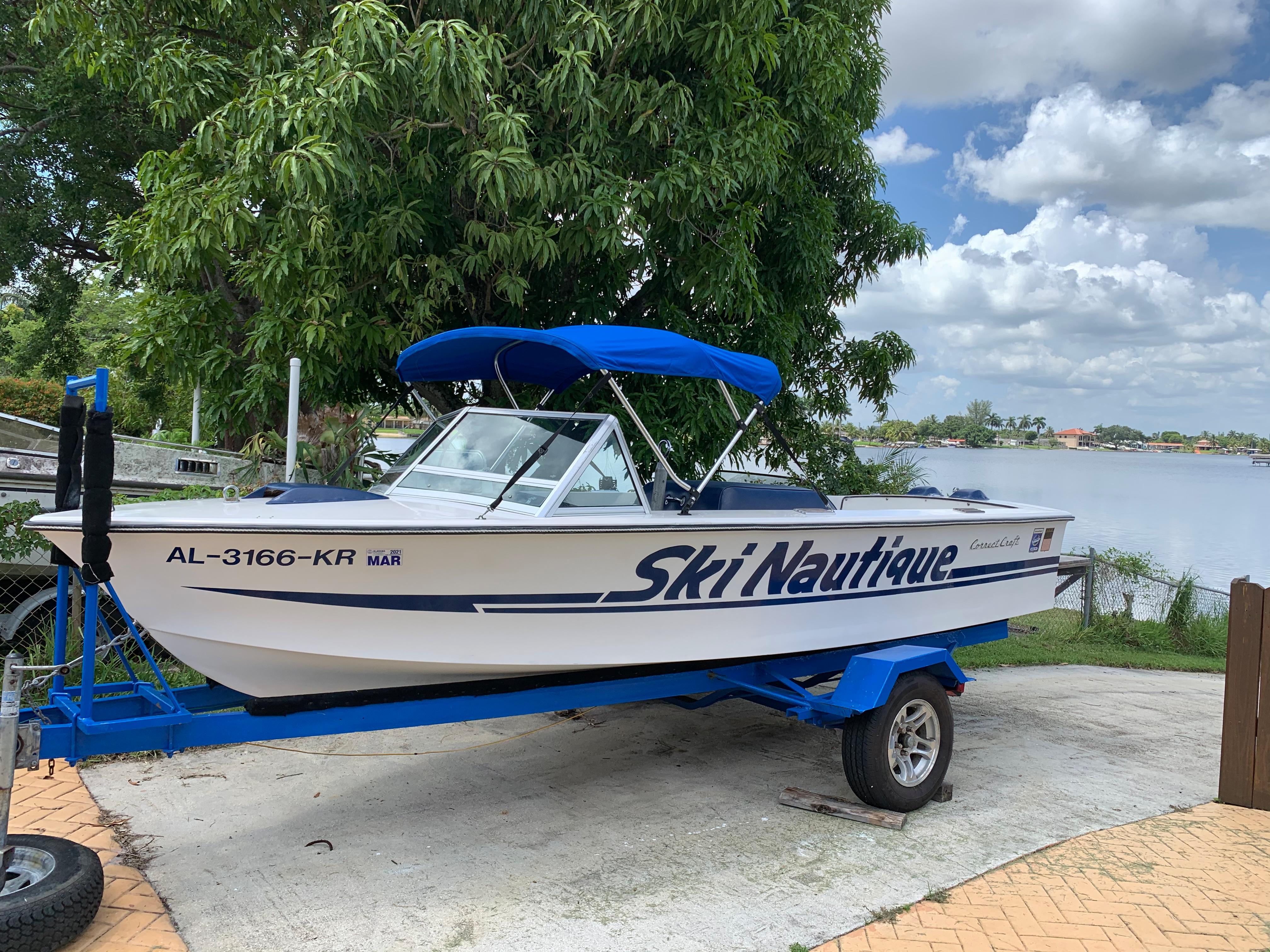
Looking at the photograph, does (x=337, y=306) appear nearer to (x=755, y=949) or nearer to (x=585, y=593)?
(x=585, y=593)

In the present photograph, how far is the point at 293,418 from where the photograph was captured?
19.2 ft

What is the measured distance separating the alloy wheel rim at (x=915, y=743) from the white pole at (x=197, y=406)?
6.23m

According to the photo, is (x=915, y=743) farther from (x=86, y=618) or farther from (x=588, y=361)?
(x=86, y=618)

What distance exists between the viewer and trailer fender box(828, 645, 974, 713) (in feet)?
15.3

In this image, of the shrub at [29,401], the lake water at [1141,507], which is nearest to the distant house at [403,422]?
the lake water at [1141,507]

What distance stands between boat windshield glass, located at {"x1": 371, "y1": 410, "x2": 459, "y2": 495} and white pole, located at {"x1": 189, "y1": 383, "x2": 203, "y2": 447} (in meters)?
3.67

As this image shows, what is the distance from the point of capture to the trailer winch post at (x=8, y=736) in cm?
306

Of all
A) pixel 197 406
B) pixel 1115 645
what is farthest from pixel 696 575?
pixel 1115 645

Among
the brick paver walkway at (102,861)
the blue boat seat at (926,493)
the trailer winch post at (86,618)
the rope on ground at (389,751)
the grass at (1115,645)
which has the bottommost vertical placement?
the brick paver walkway at (102,861)

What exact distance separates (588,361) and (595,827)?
2265 mm

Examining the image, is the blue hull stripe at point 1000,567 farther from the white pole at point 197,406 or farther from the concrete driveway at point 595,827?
the white pole at point 197,406

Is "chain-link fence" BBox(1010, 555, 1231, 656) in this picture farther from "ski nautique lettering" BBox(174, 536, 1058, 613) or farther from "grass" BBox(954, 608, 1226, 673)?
"ski nautique lettering" BBox(174, 536, 1058, 613)

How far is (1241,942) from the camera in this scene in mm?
3629

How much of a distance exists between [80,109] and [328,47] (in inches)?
330
